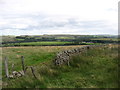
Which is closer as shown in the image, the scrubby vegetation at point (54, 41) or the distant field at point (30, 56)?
the distant field at point (30, 56)

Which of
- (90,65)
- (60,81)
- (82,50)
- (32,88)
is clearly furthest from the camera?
(82,50)

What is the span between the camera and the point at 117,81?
5.79 metres

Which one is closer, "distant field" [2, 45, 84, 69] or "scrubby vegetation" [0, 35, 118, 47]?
"distant field" [2, 45, 84, 69]

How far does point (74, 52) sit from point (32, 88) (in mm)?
6747

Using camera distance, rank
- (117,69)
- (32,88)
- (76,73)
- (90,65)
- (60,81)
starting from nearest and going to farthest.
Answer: (32,88) < (60,81) < (117,69) < (76,73) < (90,65)

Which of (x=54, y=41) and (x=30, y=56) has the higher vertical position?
(x=30, y=56)

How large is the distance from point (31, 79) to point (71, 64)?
3.33 m

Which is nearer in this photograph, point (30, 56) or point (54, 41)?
point (30, 56)

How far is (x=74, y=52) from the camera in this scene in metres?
12.0

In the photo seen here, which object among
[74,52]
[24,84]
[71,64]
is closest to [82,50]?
[74,52]

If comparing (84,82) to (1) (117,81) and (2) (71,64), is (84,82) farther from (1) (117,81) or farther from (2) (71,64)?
(2) (71,64)

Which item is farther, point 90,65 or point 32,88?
point 90,65

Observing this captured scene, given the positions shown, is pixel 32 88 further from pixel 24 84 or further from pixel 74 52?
pixel 74 52

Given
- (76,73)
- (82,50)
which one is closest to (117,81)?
(76,73)
